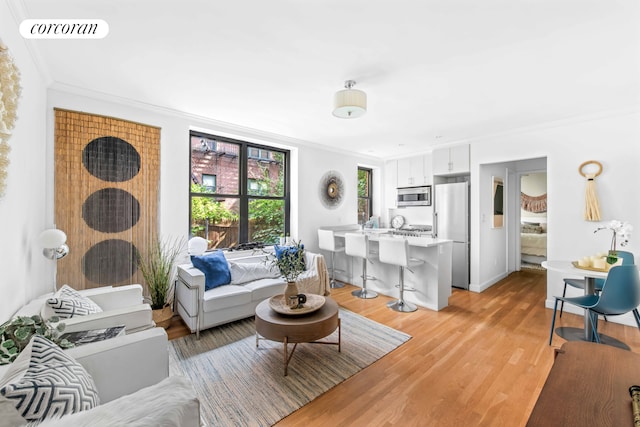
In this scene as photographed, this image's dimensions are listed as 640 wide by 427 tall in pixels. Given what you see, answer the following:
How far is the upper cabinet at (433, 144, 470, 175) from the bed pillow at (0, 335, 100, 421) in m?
5.14

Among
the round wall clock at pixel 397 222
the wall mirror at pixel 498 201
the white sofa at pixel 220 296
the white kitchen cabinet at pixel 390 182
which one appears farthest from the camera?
the white kitchen cabinet at pixel 390 182

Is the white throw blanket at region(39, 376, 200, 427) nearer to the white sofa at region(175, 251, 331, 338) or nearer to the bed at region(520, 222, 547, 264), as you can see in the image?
the white sofa at region(175, 251, 331, 338)

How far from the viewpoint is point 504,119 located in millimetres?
3518

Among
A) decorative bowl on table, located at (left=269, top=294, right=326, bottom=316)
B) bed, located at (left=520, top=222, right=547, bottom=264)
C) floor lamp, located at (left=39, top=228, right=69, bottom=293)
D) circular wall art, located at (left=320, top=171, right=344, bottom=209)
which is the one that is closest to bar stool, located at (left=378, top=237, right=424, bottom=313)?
decorative bowl on table, located at (left=269, top=294, right=326, bottom=316)

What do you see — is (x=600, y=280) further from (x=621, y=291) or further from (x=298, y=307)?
(x=298, y=307)

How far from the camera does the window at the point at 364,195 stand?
20.4 ft

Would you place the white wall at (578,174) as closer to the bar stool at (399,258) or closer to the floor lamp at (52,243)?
the bar stool at (399,258)

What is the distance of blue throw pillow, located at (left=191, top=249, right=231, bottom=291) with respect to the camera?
121 inches

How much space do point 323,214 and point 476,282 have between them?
2.87m

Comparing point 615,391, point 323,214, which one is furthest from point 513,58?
point 323,214

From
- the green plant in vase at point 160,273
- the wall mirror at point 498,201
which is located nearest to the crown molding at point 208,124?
the green plant in vase at point 160,273

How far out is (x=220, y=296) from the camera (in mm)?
2865

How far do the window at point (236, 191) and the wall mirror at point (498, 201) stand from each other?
12.1 ft

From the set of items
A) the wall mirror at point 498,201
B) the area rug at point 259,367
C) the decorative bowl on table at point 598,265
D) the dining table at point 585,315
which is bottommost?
the area rug at point 259,367
